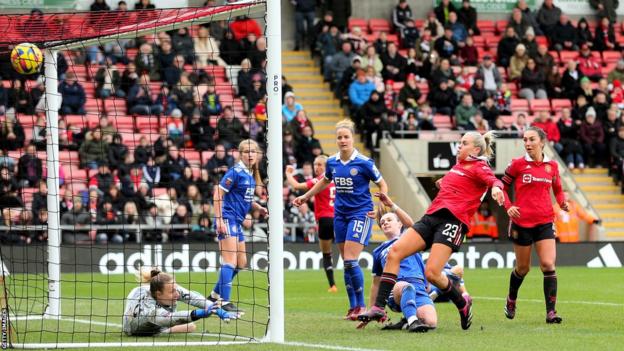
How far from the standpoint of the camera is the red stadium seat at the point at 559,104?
32638mm

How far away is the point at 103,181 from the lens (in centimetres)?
2377

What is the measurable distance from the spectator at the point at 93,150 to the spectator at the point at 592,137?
42.2ft

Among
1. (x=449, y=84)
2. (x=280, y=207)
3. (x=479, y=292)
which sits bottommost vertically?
(x=479, y=292)

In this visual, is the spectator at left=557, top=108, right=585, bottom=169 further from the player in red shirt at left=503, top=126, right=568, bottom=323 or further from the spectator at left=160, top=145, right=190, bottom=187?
the player in red shirt at left=503, top=126, right=568, bottom=323

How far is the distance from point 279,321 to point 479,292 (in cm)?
751

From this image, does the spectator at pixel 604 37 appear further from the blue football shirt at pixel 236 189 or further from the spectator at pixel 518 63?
the blue football shirt at pixel 236 189

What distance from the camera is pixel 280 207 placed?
11.0m

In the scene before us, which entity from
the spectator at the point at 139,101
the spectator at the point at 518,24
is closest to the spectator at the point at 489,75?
the spectator at the point at 518,24

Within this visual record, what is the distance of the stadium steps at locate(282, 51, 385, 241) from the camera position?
30.6m

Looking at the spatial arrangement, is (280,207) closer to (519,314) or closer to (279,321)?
(279,321)

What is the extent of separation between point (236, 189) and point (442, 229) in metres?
3.57

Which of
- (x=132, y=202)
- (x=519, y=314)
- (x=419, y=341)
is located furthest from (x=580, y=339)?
(x=132, y=202)

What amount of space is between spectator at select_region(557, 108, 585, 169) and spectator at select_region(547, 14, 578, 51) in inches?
168

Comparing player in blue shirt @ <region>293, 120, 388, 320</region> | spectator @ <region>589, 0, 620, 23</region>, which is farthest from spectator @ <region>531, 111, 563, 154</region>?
player in blue shirt @ <region>293, 120, 388, 320</region>
